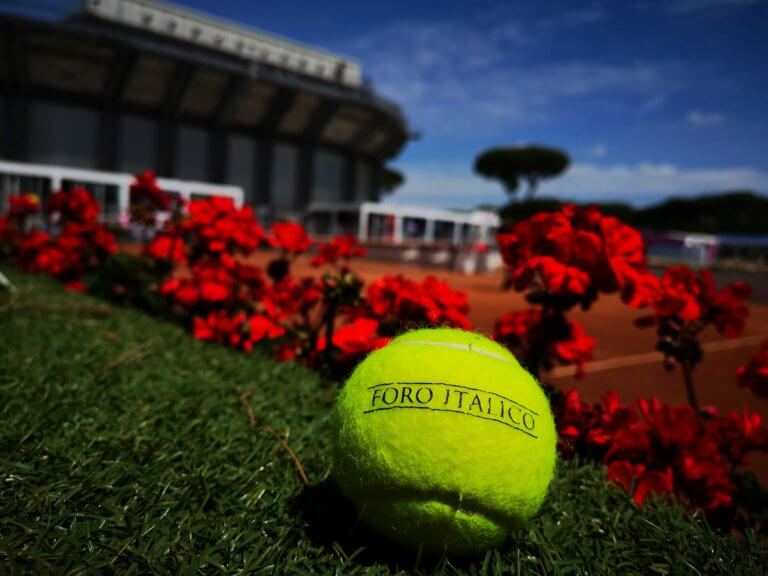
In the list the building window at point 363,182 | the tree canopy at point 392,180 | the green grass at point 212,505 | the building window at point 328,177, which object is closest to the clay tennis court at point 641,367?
the green grass at point 212,505

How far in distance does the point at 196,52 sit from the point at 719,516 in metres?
36.8

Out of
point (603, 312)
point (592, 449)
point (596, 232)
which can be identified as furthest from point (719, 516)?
point (603, 312)

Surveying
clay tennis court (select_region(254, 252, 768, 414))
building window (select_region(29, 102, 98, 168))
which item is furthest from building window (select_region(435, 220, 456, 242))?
clay tennis court (select_region(254, 252, 768, 414))

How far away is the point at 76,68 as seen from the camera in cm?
2975

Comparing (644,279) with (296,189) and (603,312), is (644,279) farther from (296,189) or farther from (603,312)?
(296,189)

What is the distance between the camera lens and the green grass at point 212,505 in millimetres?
1201

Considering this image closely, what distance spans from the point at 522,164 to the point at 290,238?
6744cm

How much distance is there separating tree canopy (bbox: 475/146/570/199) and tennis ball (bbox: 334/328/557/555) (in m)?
68.9

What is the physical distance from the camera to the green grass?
1.20 meters

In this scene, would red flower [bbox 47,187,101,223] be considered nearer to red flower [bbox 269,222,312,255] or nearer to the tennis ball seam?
red flower [bbox 269,222,312,255]

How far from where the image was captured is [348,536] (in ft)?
4.47

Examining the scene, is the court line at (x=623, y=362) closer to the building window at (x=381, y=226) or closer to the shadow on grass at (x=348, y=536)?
the shadow on grass at (x=348, y=536)

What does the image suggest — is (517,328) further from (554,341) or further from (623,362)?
(623,362)

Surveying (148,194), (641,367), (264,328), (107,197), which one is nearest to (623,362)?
(641,367)
